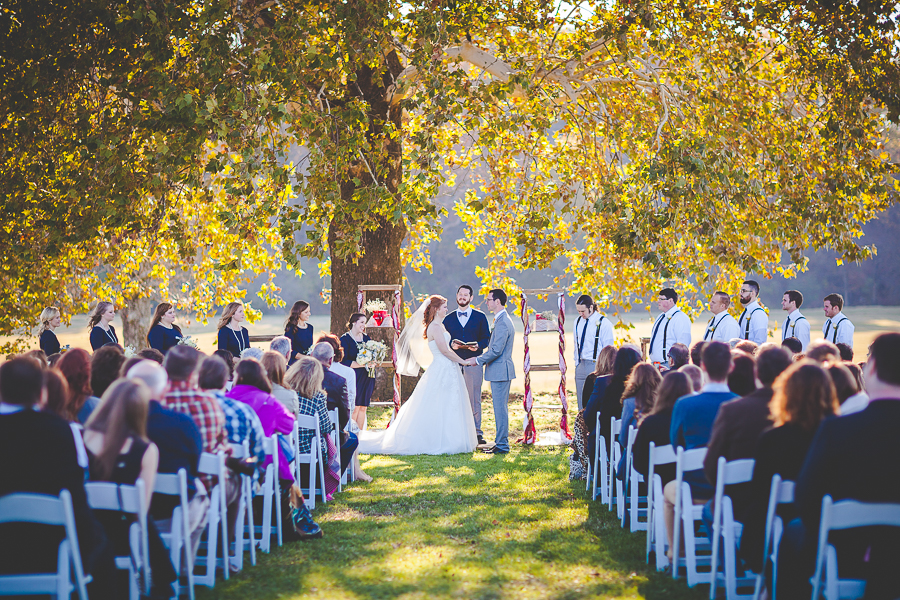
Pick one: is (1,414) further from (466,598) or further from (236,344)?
(236,344)

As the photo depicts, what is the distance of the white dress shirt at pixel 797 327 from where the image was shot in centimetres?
961

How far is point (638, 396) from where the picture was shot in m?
5.91

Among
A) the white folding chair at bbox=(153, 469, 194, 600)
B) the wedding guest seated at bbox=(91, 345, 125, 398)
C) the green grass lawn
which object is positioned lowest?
the green grass lawn

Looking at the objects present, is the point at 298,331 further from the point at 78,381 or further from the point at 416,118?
the point at 78,381

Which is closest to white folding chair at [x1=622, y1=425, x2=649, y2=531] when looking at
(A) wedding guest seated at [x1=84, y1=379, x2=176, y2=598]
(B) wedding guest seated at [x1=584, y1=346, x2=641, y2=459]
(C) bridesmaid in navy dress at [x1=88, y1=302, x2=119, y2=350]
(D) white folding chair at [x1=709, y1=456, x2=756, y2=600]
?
(B) wedding guest seated at [x1=584, y1=346, x2=641, y2=459]

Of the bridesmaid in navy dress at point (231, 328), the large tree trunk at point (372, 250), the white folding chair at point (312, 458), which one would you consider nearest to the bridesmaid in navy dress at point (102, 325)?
the bridesmaid in navy dress at point (231, 328)

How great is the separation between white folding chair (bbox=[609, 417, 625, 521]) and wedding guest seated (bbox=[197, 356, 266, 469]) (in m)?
3.03

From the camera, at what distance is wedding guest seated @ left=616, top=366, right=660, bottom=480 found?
5879mm

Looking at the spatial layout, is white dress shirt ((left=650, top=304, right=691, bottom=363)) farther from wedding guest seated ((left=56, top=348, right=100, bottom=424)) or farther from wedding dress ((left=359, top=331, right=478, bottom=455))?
wedding guest seated ((left=56, top=348, right=100, bottom=424))

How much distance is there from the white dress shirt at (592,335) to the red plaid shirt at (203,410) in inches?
271

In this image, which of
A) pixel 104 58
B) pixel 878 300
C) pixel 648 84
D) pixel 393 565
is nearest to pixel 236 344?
pixel 104 58

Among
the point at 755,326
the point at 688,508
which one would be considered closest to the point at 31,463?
Answer: the point at 688,508

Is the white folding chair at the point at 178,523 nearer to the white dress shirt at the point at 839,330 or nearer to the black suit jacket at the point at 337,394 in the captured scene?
the black suit jacket at the point at 337,394

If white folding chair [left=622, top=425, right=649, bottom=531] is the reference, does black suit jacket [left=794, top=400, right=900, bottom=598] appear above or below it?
above
